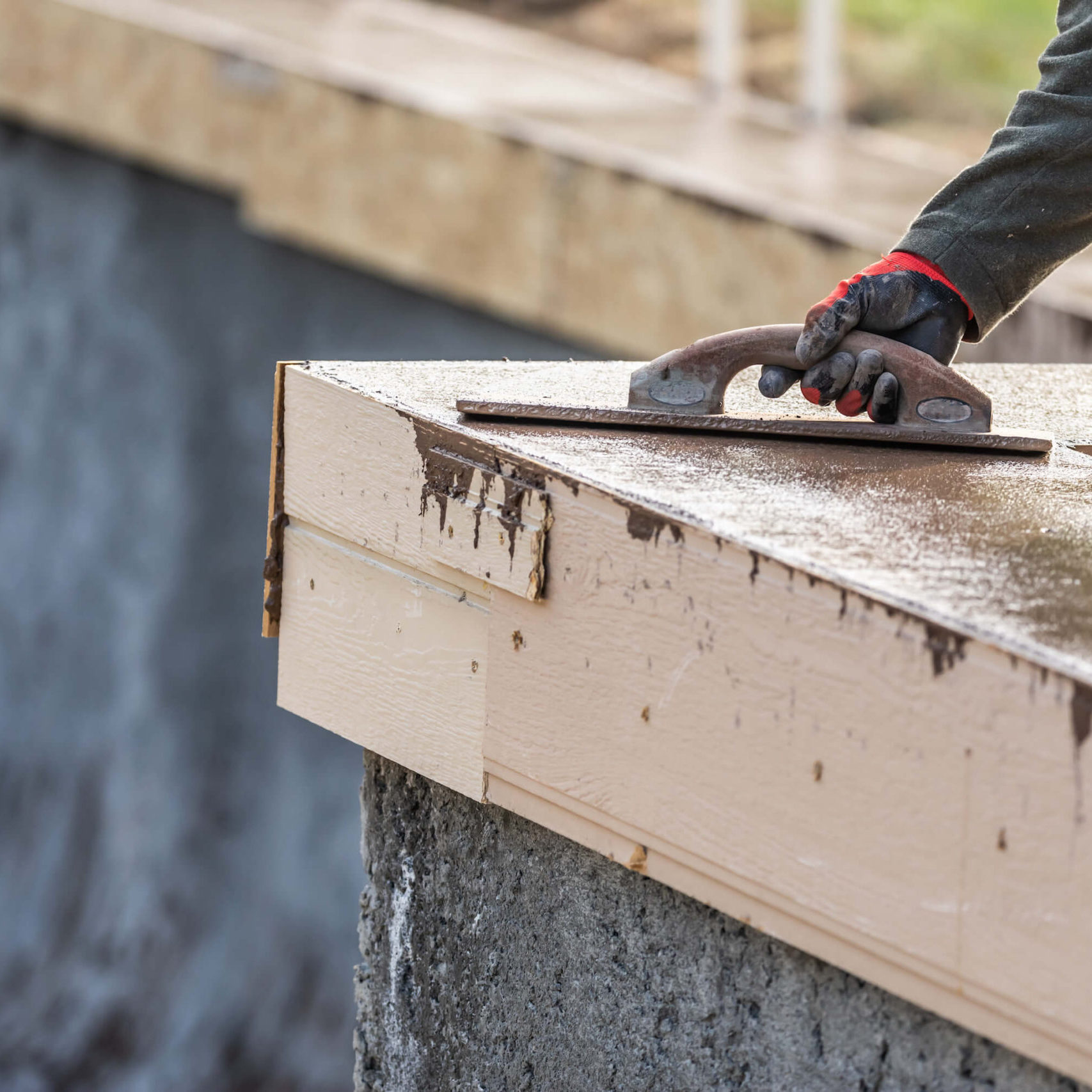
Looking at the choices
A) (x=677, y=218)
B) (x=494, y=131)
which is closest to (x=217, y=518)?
(x=494, y=131)

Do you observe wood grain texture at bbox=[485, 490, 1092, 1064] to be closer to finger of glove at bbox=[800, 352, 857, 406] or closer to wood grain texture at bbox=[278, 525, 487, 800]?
wood grain texture at bbox=[278, 525, 487, 800]

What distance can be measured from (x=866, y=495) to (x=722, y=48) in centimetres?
492

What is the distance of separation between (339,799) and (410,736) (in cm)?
371

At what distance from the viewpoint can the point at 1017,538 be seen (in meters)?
1.14

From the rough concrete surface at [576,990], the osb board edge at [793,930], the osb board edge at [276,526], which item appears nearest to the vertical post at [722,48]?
the osb board edge at [276,526]

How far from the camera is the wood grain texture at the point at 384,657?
1324 millimetres

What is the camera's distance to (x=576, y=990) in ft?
4.43

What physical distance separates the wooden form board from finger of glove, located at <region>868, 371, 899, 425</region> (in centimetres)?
5

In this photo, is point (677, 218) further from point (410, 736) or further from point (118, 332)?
point (410, 736)

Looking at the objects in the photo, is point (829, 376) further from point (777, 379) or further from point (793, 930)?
point (793, 930)

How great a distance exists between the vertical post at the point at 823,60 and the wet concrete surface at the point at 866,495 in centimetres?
368

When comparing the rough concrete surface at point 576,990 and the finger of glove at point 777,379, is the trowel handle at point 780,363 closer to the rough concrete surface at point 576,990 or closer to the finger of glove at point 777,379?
Answer: the finger of glove at point 777,379

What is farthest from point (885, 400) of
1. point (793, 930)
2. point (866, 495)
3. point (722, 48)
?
point (722, 48)

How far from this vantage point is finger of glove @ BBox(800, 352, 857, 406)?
144 cm
